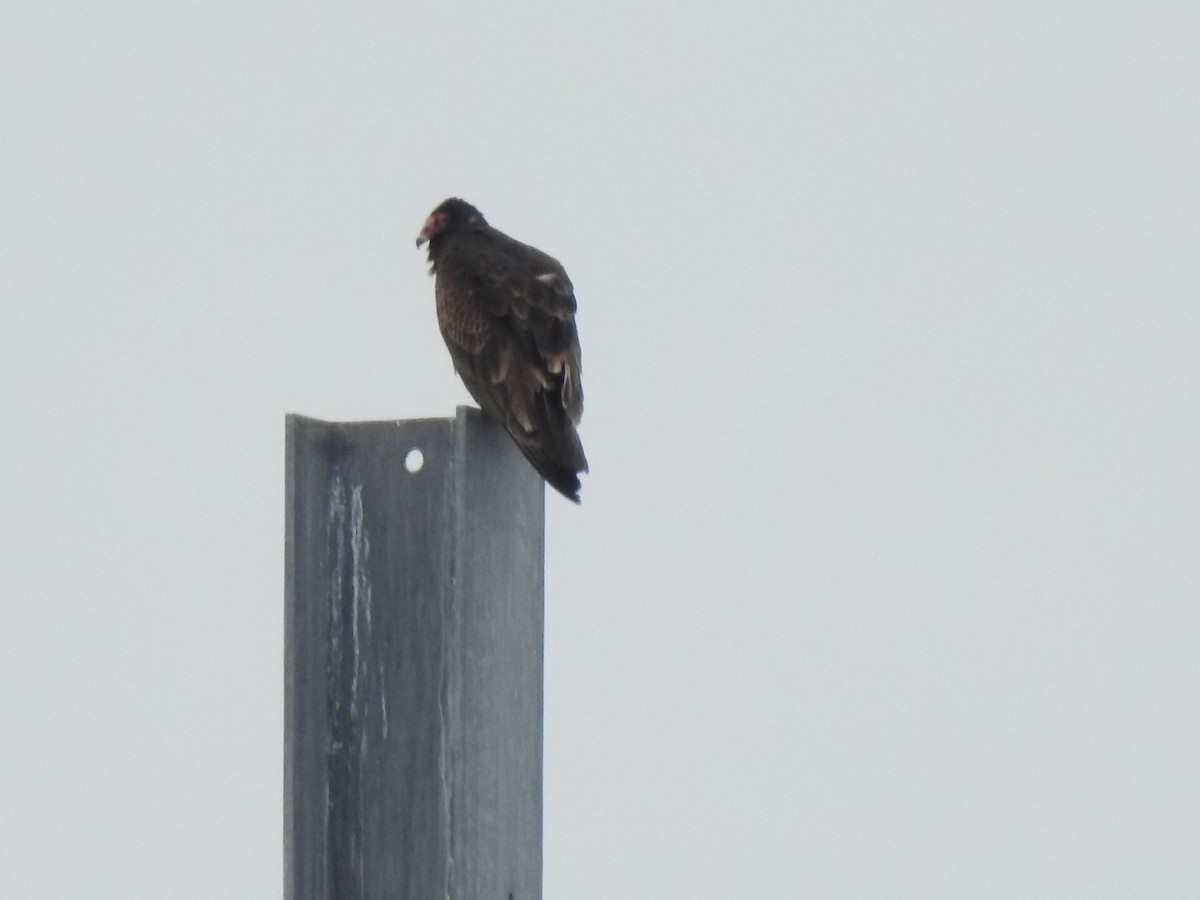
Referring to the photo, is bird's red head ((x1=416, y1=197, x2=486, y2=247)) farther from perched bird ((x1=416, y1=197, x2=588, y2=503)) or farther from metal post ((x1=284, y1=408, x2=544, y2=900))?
metal post ((x1=284, y1=408, x2=544, y2=900))

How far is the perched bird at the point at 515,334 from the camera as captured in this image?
526 cm

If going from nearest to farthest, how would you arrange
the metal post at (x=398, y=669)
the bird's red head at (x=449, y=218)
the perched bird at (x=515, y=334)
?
the metal post at (x=398, y=669)
the perched bird at (x=515, y=334)
the bird's red head at (x=449, y=218)

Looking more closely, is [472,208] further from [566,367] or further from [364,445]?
[364,445]

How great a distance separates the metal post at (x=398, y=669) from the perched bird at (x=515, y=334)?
0.92m

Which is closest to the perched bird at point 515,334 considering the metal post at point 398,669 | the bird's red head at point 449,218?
the bird's red head at point 449,218

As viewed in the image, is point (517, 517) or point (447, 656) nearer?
point (447, 656)

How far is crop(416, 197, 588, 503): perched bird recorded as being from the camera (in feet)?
17.3

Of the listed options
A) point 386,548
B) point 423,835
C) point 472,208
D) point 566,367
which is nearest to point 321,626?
point 386,548

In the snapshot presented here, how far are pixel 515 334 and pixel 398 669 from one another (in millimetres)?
2191

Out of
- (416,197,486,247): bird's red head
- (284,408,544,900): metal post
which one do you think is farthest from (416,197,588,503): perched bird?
(284,408,544,900): metal post

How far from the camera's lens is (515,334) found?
6.04m

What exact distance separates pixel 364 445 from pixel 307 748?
2.22 ft

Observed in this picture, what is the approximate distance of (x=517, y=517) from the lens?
14.2 ft

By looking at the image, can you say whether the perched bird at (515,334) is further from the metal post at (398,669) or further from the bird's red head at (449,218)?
the metal post at (398,669)
